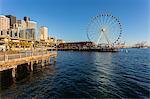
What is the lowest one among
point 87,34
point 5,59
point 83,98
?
point 83,98

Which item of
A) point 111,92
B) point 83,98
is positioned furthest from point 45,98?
point 111,92

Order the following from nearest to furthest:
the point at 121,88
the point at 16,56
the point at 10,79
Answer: the point at 121,88 → the point at 10,79 → the point at 16,56

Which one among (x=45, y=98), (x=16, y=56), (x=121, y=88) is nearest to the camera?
(x=45, y=98)

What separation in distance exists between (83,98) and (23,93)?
696cm

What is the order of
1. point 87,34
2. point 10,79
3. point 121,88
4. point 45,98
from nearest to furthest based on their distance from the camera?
point 45,98, point 121,88, point 10,79, point 87,34

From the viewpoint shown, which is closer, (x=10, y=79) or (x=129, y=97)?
(x=129, y=97)

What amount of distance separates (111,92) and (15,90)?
1164 centimetres

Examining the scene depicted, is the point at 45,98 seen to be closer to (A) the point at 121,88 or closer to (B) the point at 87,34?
(A) the point at 121,88

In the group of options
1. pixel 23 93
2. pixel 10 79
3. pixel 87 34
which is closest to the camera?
pixel 23 93

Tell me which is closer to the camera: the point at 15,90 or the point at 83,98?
the point at 83,98

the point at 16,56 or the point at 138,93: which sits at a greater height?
the point at 16,56

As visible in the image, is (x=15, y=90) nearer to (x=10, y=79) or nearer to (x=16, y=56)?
(x=10, y=79)

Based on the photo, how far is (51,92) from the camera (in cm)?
1938

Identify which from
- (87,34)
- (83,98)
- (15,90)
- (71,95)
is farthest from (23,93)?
(87,34)
